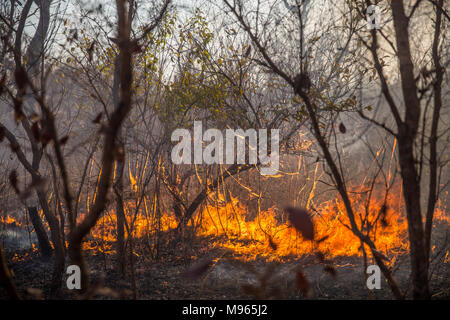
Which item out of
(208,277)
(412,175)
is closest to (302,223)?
(412,175)

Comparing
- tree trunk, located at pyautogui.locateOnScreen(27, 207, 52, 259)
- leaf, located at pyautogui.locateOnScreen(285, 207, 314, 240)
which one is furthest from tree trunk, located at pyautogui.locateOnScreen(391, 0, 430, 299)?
tree trunk, located at pyautogui.locateOnScreen(27, 207, 52, 259)

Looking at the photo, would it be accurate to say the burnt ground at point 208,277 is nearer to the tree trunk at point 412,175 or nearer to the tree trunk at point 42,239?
the tree trunk at point 42,239

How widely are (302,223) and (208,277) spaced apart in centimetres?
252

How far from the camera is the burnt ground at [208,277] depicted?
274cm

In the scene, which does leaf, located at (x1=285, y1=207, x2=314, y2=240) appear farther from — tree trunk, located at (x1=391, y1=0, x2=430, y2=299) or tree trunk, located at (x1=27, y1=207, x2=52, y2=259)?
tree trunk, located at (x1=27, y1=207, x2=52, y2=259)

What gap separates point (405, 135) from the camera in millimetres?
1450

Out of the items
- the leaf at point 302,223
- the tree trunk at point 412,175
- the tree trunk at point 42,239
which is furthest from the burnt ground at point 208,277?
the leaf at point 302,223

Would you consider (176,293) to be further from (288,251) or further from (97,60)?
(97,60)

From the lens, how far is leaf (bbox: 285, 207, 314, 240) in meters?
1.00

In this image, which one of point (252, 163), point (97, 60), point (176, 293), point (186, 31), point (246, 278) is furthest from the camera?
point (252, 163)

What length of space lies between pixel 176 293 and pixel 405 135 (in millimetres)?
2127

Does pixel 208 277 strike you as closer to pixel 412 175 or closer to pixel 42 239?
pixel 42 239

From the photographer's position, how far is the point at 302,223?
3.30ft
